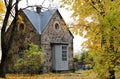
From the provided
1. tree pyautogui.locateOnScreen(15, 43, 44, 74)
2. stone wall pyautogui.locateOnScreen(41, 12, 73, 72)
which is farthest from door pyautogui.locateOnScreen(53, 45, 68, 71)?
tree pyautogui.locateOnScreen(15, 43, 44, 74)

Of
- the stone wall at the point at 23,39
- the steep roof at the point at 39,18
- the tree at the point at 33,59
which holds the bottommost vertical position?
the tree at the point at 33,59

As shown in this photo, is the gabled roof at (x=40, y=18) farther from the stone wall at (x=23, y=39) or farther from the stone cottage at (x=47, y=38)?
the stone wall at (x=23, y=39)

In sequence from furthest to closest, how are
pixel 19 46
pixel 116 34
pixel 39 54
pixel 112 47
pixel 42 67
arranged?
pixel 19 46, pixel 42 67, pixel 39 54, pixel 112 47, pixel 116 34

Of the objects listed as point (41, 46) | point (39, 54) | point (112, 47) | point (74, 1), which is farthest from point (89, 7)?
point (41, 46)

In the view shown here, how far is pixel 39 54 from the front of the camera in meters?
32.2

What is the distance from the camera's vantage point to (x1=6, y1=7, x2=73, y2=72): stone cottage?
1414 inches

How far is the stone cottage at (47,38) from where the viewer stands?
35.9 m

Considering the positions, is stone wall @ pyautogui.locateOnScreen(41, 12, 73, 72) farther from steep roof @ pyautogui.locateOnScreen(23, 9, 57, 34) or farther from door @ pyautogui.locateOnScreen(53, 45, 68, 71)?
door @ pyautogui.locateOnScreen(53, 45, 68, 71)

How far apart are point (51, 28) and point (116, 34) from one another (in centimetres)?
2696

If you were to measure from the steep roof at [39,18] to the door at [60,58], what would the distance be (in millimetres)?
2867

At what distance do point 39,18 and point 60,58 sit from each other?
5.49 m

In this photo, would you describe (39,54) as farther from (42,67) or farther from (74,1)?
(74,1)

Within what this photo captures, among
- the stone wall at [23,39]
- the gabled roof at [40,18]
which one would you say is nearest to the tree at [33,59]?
the stone wall at [23,39]

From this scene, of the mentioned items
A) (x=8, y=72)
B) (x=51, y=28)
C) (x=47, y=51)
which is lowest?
(x=8, y=72)
